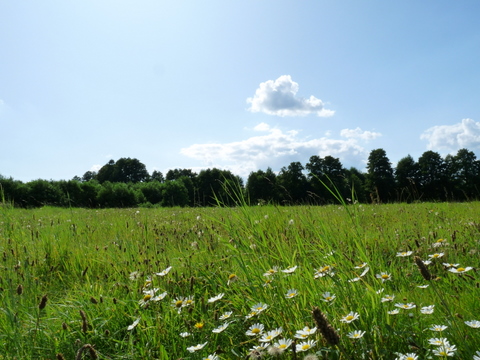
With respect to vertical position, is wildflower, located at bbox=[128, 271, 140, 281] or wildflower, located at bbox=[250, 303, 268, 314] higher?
wildflower, located at bbox=[128, 271, 140, 281]

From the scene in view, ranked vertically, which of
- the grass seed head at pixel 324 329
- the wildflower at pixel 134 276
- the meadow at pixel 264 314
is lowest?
the meadow at pixel 264 314

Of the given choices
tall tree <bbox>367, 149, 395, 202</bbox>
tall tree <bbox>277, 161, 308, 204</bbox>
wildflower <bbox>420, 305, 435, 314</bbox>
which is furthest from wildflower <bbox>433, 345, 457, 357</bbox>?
tall tree <bbox>367, 149, 395, 202</bbox>

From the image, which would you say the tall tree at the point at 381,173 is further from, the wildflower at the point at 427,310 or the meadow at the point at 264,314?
the wildflower at the point at 427,310

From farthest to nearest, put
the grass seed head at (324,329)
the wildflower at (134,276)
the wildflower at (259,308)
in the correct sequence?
the wildflower at (134,276)
the wildflower at (259,308)
the grass seed head at (324,329)

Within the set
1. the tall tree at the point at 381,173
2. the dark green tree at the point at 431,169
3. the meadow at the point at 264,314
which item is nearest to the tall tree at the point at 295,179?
the tall tree at the point at 381,173

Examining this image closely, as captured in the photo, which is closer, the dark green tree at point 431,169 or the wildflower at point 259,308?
the wildflower at point 259,308

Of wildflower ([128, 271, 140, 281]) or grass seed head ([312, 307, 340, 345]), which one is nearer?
grass seed head ([312, 307, 340, 345])

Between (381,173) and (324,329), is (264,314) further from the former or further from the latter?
(381,173)

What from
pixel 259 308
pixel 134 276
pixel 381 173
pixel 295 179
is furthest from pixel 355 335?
pixel 381 173

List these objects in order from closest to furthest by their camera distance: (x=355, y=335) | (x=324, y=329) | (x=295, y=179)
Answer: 1. (x=324, y=329)
2. (x=355, y=335)
3. (x=295, y=179)

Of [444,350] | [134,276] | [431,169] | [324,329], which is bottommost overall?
[444,350]

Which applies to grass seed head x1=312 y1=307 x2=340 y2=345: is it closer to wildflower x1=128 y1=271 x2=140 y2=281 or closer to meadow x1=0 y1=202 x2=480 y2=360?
meadow x1=0 y1=202 x2=480 y2=360

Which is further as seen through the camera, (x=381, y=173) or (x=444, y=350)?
(x=381, y=173)

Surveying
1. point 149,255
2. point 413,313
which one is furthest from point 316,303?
point 149,255
